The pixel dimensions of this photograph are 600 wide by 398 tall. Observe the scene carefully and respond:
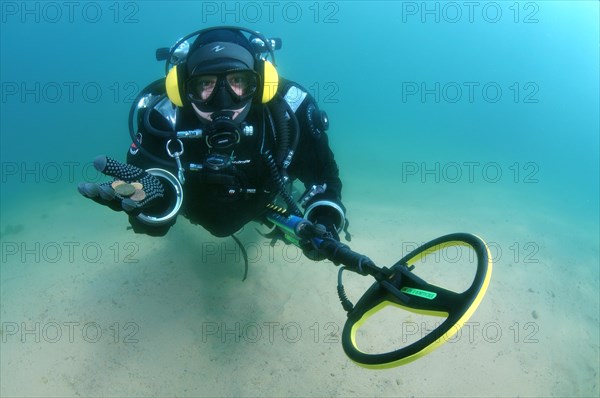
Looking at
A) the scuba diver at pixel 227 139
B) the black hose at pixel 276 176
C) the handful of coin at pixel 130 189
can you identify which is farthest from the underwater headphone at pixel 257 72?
the handful of coin at pixel 130 189

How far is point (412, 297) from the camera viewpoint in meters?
1.97

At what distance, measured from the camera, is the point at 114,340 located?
178 inches

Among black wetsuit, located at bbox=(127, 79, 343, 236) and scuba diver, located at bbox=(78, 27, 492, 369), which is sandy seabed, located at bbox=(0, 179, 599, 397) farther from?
black wetsuit, located at bbox=(127, 79, 343, 236)

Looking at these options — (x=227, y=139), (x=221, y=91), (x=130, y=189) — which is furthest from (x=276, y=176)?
(x=130, y=189)

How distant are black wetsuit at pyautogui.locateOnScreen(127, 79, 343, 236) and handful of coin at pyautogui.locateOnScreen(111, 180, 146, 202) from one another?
3.29ft

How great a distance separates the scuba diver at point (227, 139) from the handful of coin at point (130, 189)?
232mm

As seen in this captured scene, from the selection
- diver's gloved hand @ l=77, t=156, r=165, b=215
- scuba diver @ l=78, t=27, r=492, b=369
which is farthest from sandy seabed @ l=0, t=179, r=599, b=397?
diver's gloved hand @ l=77, t=156, r=165, b=215

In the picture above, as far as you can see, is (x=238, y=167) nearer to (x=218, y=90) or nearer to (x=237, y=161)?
(x=237, y=161)

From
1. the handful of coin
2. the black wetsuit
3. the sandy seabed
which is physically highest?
the handful of coin

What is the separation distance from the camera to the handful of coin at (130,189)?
6.28 ft

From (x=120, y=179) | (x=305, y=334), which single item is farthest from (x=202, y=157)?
(x=305, y=334)

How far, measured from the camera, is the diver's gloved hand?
5.83ft

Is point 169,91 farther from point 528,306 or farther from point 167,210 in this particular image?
point 528,306

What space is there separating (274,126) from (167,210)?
4.69ft
